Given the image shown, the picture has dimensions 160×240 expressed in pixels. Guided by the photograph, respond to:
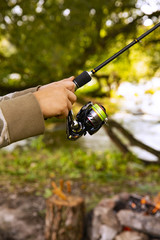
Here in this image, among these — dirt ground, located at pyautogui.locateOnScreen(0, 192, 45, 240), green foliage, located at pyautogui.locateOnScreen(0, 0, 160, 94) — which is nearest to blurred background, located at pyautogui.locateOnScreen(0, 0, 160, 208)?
green foliage, located at pyautogui.locateOnScreen(0, 0, 160, 94)

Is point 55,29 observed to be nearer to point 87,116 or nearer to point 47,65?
point 47,65

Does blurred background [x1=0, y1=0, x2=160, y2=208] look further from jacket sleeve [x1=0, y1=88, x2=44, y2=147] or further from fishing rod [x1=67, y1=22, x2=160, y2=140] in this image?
jacket sleeve [x1=0, y1=88, x2=44, y2=147]

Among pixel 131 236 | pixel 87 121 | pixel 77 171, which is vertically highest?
pixel 87 121

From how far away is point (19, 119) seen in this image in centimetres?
124

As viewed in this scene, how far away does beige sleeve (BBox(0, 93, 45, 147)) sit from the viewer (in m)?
1.23

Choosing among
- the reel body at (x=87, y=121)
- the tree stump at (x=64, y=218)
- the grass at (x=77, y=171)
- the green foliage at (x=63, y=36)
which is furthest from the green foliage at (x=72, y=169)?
the reel body at (x=87, y=121)

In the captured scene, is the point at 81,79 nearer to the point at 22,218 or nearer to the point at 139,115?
the point at 22,218

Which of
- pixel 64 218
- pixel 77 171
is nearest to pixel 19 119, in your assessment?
pixel 64 218

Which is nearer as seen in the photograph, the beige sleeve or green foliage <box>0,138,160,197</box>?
the beige sleeve

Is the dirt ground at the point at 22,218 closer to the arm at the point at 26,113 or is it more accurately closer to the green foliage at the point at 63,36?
the green foliage at the point at 63,36

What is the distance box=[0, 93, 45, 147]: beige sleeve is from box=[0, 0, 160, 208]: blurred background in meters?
2.58

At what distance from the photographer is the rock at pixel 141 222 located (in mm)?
3064

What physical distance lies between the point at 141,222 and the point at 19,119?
247cm

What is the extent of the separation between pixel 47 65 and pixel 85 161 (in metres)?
2.97
